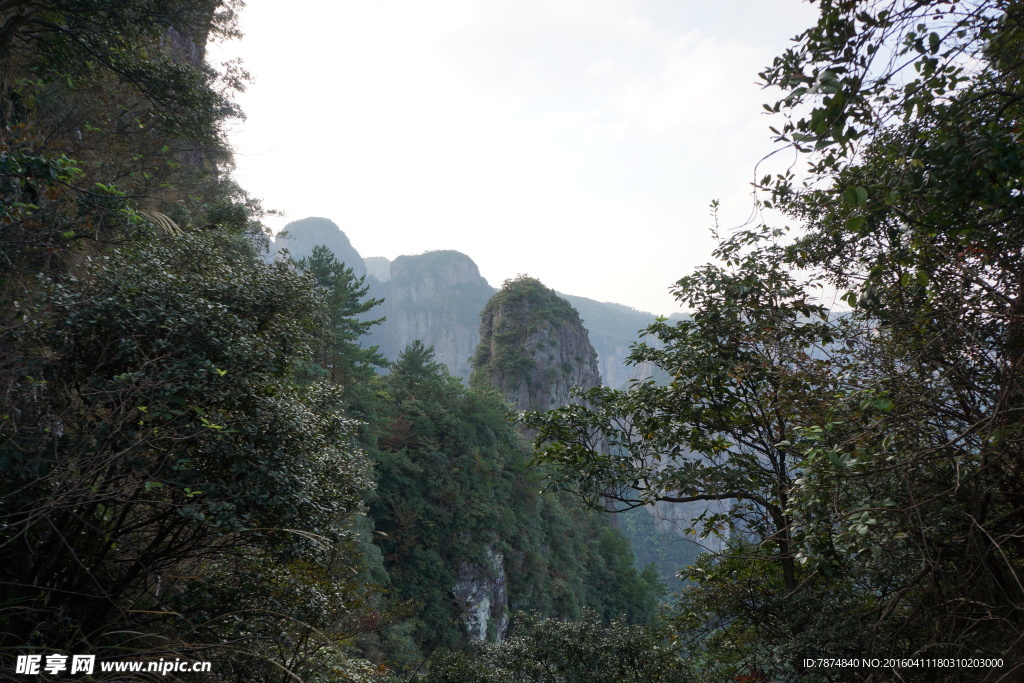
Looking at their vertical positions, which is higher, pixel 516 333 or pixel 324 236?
pixel 324 236

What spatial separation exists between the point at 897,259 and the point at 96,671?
7153mm

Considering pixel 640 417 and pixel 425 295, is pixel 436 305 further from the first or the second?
pixel 640 417

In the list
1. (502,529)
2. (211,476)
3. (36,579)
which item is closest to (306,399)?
(211,476)

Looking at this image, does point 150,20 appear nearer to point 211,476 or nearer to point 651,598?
point 211,476

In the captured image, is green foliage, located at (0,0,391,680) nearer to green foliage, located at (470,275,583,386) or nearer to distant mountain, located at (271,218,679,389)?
green foliage, located at (470,275,583,386)

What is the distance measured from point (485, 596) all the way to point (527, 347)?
23.6m

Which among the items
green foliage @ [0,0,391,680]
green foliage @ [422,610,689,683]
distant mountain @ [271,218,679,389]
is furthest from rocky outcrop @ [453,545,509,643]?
distant mountain @ [271,218,679,389]

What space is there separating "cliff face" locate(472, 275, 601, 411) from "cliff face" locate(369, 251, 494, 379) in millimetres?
79293

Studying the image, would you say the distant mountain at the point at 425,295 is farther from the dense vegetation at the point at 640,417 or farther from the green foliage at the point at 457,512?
the dense vegetation at the point at 640,417

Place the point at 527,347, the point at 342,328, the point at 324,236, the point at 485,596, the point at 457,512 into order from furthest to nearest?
1. the point at 324,236
2. the point at 527,347
3. the point at 342,328
4. the point at 485,596
5. the point at 457,512

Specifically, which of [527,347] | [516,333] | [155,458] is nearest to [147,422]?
[155,458]

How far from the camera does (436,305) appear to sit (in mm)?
137375

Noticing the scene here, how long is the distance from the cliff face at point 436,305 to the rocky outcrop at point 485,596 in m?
101

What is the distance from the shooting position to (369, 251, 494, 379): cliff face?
133 metres
